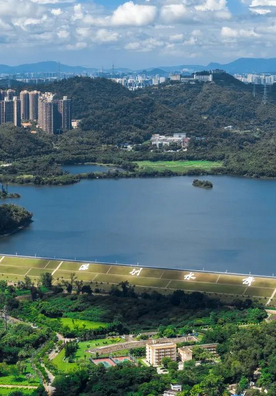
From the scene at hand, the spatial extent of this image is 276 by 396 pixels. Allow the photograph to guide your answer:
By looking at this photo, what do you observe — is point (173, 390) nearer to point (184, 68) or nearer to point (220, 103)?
point (220, 103)

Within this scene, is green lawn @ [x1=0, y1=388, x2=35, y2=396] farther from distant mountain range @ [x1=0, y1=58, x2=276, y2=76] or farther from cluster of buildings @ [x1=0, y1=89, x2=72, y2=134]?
distant mountain range @ [x1=0, y1=58, x2=276, y2=76]

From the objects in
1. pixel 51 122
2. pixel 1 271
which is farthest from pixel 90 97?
pixel 1 271

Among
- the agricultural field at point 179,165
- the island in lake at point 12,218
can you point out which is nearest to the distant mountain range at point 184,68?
the agricultural field at point 179,165

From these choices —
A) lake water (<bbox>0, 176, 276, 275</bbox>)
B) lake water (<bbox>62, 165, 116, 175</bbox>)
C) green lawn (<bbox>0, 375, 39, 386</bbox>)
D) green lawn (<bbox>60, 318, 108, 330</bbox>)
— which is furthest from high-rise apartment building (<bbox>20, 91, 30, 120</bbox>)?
green lawn (<bbox>0, 375, 39, 386</bbox>)

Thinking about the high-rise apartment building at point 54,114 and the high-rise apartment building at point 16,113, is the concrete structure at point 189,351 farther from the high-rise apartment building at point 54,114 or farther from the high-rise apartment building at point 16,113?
the high-rise apartment building at point 16,113

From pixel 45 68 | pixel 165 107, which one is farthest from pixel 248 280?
pixel 45 68
